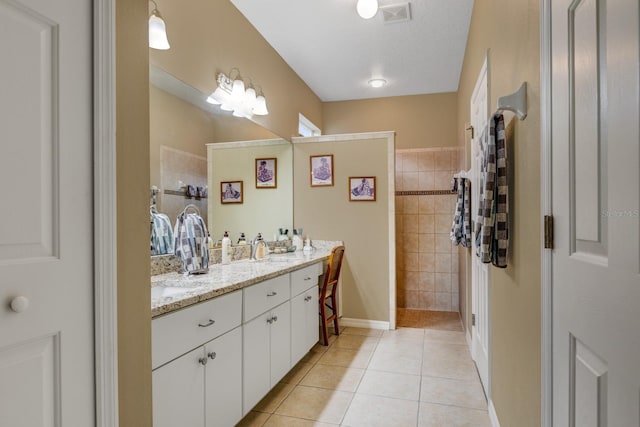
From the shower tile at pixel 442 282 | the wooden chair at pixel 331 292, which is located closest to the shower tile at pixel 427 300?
the shower tile at pixel 442 282

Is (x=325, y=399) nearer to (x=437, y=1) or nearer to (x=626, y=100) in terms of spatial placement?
Answer: (x=626, y=100)

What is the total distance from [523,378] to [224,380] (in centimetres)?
131

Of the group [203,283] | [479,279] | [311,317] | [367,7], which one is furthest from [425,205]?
[203,283]

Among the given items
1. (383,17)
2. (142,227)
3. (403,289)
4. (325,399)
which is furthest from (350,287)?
(142,227)

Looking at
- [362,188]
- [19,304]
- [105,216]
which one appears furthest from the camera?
[362,188]

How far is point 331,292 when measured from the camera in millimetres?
3572

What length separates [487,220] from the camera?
1579 millimetres

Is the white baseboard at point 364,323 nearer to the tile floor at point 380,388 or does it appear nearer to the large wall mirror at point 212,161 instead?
the tile floor at point 380,388

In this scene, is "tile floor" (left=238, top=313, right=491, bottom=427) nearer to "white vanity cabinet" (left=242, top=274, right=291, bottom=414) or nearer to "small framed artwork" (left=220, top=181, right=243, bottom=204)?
"white vanity cabinet" (left=242, top=274, right=291, bottom=414)

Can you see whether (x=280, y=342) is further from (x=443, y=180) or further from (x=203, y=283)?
(x=443, y=180)

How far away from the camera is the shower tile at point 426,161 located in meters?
4.70

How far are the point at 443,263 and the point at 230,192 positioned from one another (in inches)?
115

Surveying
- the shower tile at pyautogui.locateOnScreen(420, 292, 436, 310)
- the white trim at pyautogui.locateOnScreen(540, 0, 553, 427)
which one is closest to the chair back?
the shower tile at pyautogui.locateOnScreen(420, 292, 436, 310)

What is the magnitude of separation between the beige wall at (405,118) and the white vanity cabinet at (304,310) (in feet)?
7.98
